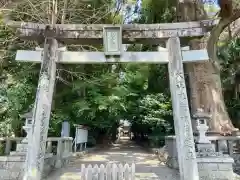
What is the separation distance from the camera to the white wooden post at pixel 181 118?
5.54 meters

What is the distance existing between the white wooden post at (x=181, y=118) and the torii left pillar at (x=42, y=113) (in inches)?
126

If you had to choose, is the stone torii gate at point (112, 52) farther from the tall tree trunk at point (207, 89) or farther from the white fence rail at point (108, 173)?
the tall tree trunk at point (207, 89)

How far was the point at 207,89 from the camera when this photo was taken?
9.73 m

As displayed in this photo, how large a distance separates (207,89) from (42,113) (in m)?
6.79

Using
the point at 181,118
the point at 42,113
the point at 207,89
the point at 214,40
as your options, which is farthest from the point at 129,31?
the point at 214,40

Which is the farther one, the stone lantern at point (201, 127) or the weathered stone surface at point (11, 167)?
the stone lantern at point (201, 127)

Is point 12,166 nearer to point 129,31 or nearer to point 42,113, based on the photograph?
point 42,113

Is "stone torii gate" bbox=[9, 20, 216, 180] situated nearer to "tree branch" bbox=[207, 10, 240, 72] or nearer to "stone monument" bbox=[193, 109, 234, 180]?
"stone monument" bbox=[193, 109, 234, 180]

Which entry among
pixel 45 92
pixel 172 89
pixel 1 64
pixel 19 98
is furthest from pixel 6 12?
pixel 172 89

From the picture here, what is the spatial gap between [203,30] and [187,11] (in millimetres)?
4985

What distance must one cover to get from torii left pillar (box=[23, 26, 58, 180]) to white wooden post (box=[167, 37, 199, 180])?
320 centimetres

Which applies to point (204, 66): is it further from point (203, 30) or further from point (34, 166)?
point (34, 166)

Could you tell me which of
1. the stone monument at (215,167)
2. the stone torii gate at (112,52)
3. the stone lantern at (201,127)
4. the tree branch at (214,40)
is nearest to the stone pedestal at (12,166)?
the stone torii gate at (112,52)

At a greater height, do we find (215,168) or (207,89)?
A: (207,89)
